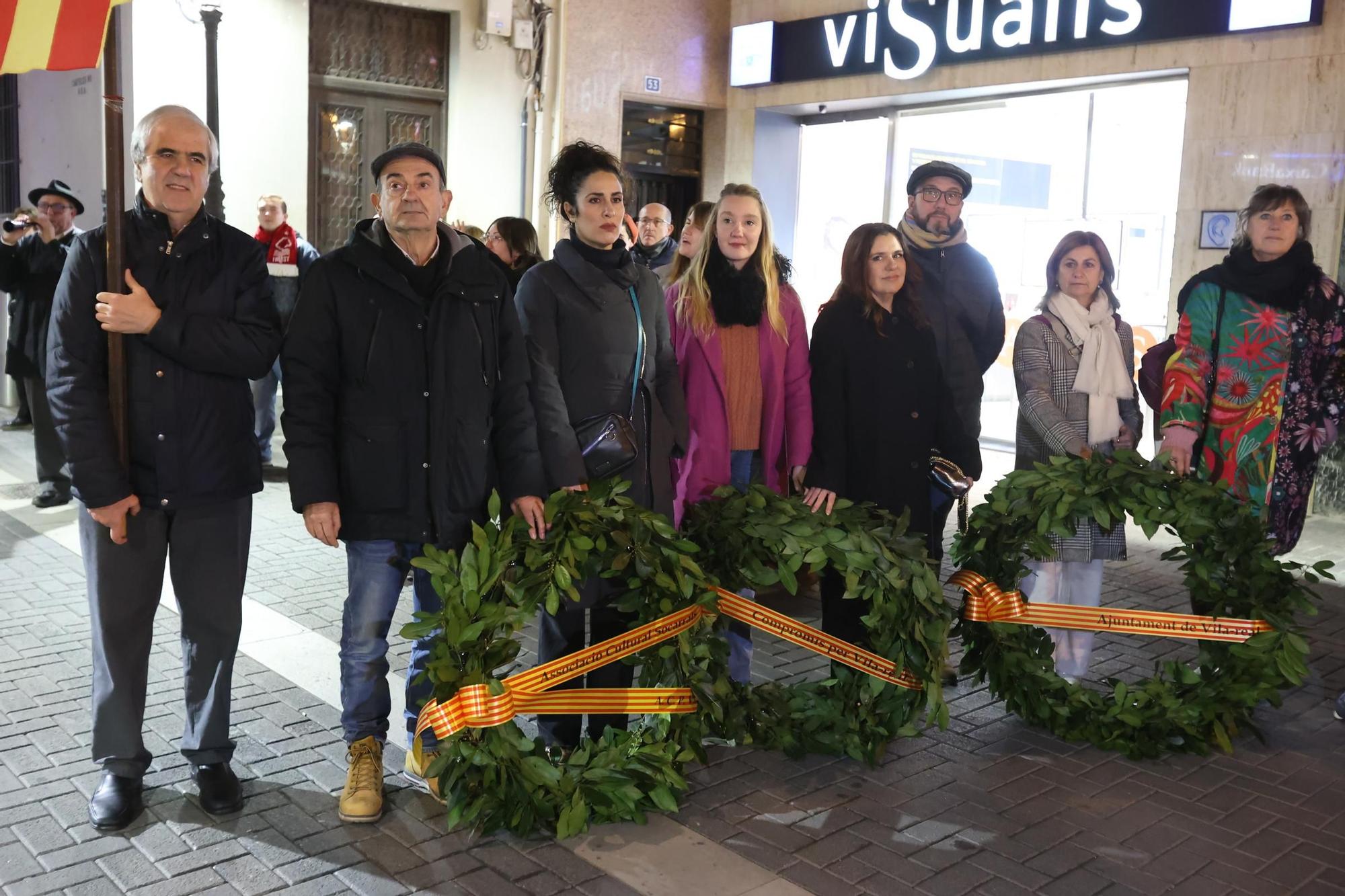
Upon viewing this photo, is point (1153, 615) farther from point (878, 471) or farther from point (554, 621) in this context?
point (554, 621)

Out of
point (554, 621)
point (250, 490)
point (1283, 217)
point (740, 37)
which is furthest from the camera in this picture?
point (740, 37)

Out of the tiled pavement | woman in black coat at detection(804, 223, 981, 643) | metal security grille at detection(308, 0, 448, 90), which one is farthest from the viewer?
metal security grille at detection(308, 0, 448, 90)

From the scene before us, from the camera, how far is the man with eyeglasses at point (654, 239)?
8406 millimetres

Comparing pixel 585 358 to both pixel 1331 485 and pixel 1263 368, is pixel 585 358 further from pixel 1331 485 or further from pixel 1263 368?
pixel 1331 485

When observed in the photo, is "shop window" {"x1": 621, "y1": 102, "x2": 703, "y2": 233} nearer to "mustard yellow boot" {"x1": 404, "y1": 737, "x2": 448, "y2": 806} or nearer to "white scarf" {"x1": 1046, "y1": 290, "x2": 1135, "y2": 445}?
"white scarf" {"x1": 1046, "y1": 290, "x2": 1135, "y2": 445}

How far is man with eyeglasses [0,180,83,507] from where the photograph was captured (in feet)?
28.7

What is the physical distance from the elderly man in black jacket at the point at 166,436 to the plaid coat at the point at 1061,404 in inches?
125

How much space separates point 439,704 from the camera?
3.82m

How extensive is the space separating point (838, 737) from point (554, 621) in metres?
1.14

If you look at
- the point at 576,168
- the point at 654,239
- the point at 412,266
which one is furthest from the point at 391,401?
the point at 654,239

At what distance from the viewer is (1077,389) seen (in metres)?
5.36

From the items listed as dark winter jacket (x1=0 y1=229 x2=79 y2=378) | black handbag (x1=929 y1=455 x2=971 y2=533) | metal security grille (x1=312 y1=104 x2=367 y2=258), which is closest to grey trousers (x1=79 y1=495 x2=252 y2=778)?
black handbag (x1=929 y1=455 x2=971 y2=533)

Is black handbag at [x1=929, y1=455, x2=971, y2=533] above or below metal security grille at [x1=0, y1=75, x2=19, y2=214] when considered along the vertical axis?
below

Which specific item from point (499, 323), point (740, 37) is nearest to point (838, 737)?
point (499, 323)
